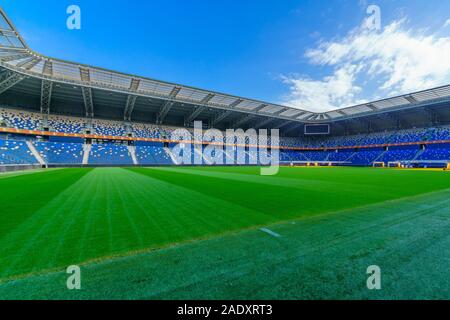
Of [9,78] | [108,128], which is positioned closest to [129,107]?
[108,128]

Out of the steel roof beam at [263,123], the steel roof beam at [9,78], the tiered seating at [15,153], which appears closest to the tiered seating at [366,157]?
the steel roof beam at [263,123]

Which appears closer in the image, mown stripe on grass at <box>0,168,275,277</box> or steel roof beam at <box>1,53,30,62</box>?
mown stripe on grass at <box>0,168,275,277</box>

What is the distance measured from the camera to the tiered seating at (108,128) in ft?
134

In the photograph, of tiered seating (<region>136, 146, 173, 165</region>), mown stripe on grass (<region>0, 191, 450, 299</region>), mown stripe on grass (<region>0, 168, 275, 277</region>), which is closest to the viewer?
mown stripe on grass (<region>0, 191, 450, 299</region>)

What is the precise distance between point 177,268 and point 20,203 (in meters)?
6.69

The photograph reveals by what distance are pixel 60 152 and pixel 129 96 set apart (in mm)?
15311

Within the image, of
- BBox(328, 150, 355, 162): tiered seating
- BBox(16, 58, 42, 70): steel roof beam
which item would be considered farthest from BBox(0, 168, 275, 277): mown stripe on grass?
BBox(328, 150, 355, 162): tiered seating

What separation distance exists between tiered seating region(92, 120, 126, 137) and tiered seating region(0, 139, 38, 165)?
11.3m

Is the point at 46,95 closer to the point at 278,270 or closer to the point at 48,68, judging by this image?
the point at 48,68

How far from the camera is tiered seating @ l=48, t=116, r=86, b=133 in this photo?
37.1 meters

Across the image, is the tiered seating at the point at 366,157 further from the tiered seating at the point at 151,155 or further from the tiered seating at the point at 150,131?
the tiered seating at the point at 150,131

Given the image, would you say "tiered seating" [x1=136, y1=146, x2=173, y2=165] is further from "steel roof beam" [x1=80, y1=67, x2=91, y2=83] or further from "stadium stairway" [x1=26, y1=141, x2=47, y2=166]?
"steel roof beam" [x1=80, y1=67, x2=91, y2=83]

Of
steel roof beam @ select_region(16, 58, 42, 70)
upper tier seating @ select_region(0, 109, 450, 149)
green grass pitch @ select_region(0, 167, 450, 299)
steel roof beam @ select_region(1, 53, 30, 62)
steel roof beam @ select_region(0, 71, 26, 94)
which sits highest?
steel roof beam @ select_region(16, 58, 42, 70)

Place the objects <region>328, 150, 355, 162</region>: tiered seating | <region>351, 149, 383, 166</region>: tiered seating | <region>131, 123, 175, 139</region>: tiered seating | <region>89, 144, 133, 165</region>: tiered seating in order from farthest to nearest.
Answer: <region>328, 150, 355, 162</region>: tiered seating → <region>351, 149, 383, 166</region>: tiered seating → <region>131, 123, 175, 139</region>: tiered seating → <region>89, 144, 133, 165</region>: tiered seating
